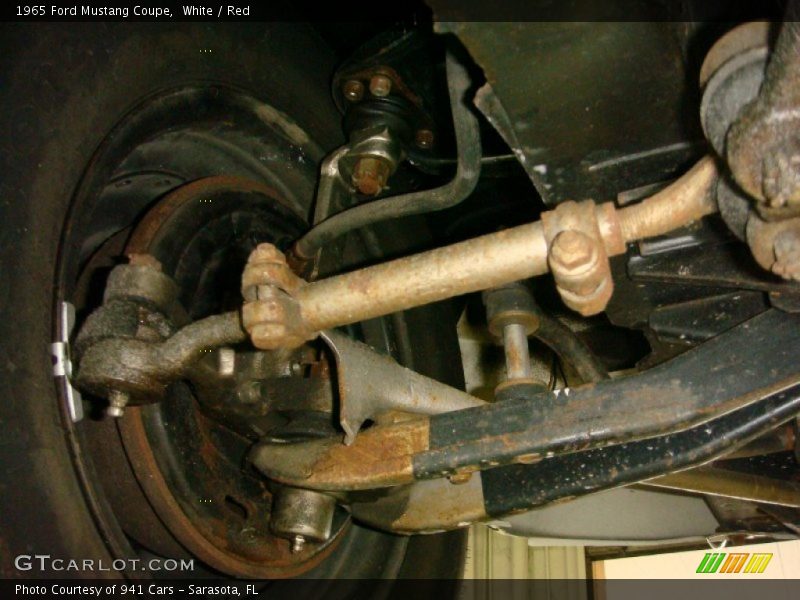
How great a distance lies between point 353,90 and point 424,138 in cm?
13

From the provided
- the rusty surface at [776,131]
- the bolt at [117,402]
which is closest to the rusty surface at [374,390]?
the bolt at [117,402]

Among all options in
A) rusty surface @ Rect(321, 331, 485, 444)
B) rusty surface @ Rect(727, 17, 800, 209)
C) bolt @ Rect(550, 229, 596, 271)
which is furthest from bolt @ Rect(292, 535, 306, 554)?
rusty surface @ Rect(727, 17, 800, 209)

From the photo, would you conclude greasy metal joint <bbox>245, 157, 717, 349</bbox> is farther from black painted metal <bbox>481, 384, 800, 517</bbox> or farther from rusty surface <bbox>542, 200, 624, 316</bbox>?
black painted metal <bbox>481, 384, 800, 517</bbox>

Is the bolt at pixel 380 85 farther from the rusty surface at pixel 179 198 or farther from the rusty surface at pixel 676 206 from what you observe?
the rusty surface at pixel 676 206

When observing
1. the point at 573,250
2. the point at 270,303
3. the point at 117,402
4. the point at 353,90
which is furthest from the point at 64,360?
the point at 353,90

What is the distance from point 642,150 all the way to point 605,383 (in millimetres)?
230

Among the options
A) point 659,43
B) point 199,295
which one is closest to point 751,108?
point 659,43

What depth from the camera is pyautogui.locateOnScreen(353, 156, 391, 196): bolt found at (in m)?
0.96

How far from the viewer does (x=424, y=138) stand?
3.34 feet

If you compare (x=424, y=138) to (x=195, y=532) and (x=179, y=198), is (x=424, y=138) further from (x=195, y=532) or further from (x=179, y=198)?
(x=195, y=532)

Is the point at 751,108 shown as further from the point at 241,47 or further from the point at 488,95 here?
the point at 241,47

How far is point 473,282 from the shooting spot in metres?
0.55

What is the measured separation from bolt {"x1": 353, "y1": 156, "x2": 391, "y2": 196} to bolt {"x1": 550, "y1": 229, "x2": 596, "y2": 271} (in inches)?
19.2

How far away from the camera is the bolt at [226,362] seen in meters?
0.78
